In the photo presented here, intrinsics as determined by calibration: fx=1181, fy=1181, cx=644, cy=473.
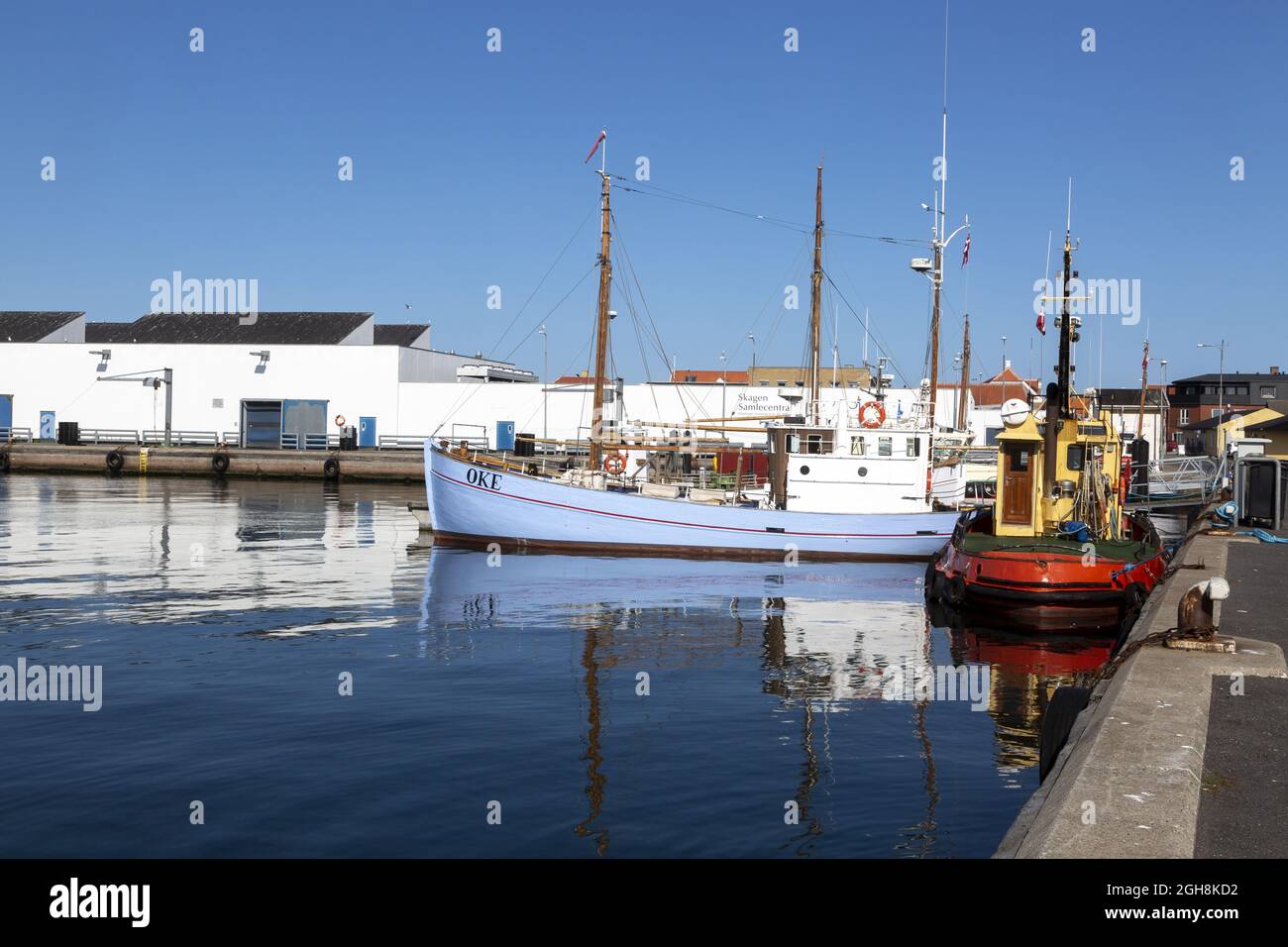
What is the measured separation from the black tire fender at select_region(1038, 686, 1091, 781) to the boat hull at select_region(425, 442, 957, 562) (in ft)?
76.2

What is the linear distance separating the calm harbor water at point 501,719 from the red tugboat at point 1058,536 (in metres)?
0.84

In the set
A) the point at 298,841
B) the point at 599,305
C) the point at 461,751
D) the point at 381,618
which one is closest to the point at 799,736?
the point at 461,751

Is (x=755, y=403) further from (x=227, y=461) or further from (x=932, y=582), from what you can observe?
(x=932, y=582)

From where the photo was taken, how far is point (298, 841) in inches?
384

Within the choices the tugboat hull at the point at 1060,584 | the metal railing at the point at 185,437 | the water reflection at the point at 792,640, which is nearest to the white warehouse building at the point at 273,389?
the metal railing at the point at 185,437

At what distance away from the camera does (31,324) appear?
Result: 88.1 m

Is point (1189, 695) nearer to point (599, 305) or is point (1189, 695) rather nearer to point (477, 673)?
point (477, 673)

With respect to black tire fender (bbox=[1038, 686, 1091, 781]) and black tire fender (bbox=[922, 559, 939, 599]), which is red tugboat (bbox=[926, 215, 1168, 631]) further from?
black tire fender (bbox=[1038, 686, 1091, 781])

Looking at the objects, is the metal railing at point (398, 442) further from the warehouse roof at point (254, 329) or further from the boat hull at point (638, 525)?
the boat hull at point (638, 525)

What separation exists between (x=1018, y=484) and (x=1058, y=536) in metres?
1.45

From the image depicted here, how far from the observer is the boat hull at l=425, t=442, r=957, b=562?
3481 cm

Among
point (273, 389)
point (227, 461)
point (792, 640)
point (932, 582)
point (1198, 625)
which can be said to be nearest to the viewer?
point (1198, 625)

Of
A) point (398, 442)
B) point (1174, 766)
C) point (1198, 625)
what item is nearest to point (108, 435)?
point (398, 442)

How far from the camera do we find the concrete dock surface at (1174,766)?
676 centimetres
